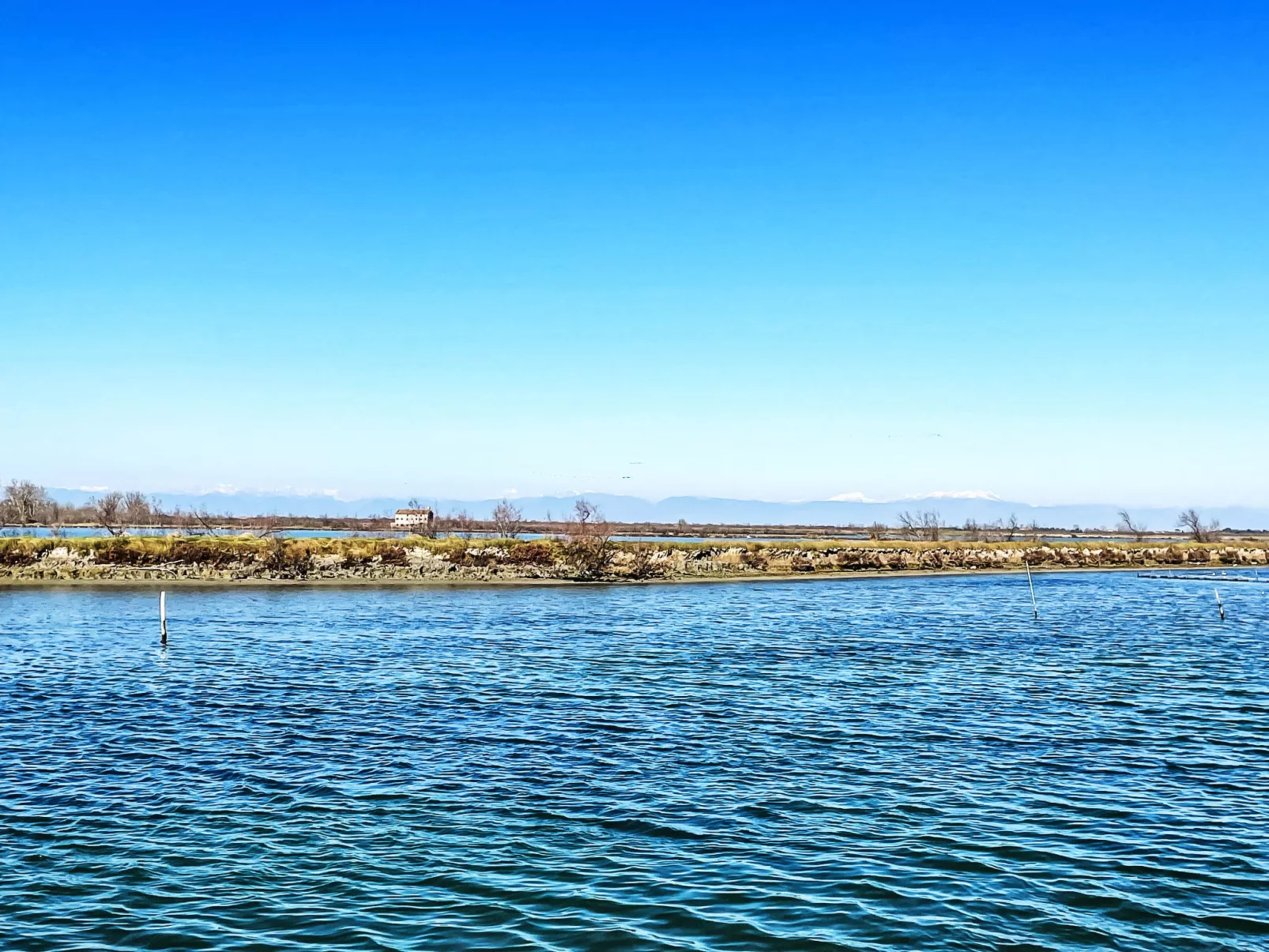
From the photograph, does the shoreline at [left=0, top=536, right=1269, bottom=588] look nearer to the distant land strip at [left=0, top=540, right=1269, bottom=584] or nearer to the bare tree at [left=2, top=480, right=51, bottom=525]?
the distant land strip at [left=0, top=540, right=1269, bottom=584]

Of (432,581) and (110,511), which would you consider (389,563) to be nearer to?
(432,581)

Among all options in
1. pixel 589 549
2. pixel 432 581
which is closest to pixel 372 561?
pixel 432 581

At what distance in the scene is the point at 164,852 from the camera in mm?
15844

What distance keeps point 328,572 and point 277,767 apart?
64301 millimetres

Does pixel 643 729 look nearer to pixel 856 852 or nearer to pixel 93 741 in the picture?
pixel 856 852

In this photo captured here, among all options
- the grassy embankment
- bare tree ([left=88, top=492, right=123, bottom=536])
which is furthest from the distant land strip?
bare tree ([left=88, top=492, right=123, bottom=536])

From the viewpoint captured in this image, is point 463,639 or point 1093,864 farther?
point 463,639

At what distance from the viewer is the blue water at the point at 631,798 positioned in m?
13.4

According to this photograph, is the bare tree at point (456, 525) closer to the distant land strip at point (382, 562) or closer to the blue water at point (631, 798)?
the distant land strip at point (382, 562)

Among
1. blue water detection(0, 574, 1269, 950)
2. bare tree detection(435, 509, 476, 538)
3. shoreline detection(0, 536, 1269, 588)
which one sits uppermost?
bare tree detection(435, 509, 476, 538)

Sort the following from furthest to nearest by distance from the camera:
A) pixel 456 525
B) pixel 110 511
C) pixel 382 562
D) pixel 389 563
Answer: pixel 456 525 < pixel 110 511 < pixel 389 563 < pixel 382 562

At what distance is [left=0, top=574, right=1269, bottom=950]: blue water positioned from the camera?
1336 centimetres

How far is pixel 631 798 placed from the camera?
1900cm

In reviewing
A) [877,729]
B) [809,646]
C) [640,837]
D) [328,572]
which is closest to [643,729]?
[877,729]
